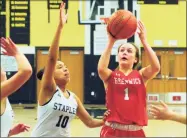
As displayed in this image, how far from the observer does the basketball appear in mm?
3693

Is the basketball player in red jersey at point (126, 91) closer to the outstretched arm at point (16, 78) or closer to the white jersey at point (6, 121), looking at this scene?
the white jersey at point (6, 121)

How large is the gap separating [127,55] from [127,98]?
395 mm

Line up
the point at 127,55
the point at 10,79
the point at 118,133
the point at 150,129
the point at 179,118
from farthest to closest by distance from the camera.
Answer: the point at 150,129 → the point at 127,55 → the point at 118,133 → the point at 10,79 → the point at 179,118

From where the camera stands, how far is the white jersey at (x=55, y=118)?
300 centimetres

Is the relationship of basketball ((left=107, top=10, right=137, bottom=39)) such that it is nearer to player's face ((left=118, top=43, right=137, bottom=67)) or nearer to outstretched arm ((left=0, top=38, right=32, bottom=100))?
player's face ((left=118, top=43, right=137, bottom=67))

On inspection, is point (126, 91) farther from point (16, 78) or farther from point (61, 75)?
point (16, 78)

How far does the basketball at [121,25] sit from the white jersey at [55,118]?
0.97 m

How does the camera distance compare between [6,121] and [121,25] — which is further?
[121,25]

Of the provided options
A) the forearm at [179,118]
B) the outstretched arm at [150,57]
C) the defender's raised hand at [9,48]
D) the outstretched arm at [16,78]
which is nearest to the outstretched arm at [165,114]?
the forearm at [179,118]

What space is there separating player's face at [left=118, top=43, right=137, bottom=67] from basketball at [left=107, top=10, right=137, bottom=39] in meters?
0.14

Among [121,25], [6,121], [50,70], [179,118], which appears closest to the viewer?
[179,118]

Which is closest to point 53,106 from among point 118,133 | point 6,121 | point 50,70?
point 50,70

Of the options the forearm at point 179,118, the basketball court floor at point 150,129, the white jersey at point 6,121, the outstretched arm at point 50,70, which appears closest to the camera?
the forearm at point 179,118

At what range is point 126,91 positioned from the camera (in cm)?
349
